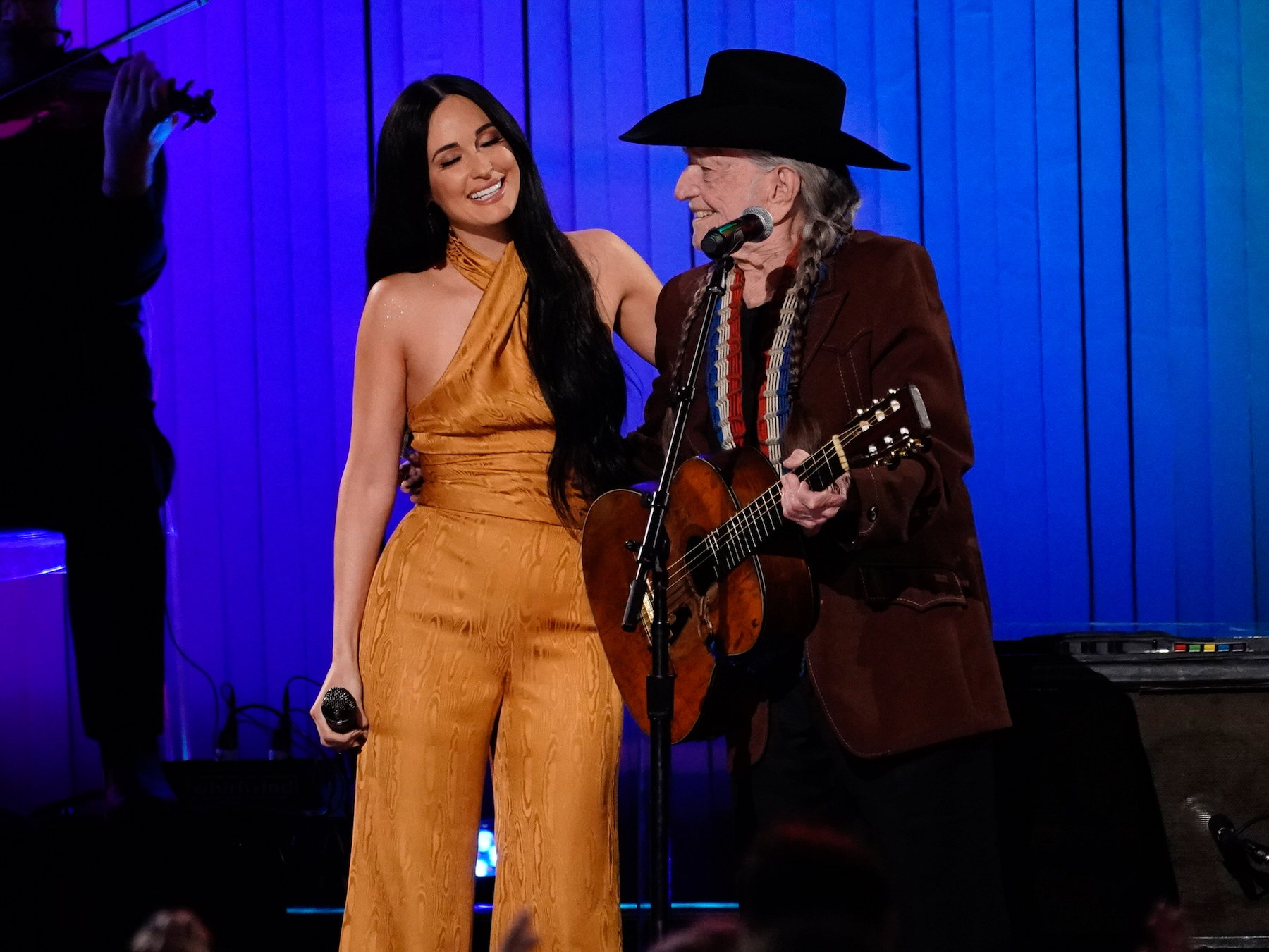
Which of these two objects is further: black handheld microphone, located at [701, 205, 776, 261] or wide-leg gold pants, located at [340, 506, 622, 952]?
wide-leg gold pants, located at [340, 506, 622, 952]

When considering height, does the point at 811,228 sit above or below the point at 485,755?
above

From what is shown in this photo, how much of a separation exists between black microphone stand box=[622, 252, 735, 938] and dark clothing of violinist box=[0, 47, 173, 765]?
9.28 ft

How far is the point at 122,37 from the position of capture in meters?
3.79

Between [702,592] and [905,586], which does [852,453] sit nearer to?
[905,586]

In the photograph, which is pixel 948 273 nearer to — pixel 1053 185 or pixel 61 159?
pixel 1053 185

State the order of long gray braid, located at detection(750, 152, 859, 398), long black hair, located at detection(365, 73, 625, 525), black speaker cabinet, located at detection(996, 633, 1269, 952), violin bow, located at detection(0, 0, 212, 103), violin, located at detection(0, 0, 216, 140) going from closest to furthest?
1. long gray braid, located at detection(750, 152, 859, 398)
2. long black hair, located at detection(365, 73, 625, 525)
3. black speaker cabinet, located at detection(996, 633, 1269, 952)
4. violin bow, located at detection(0, 0, 212, 103)
5. violin, located at detection(0, 0, 216, 140)

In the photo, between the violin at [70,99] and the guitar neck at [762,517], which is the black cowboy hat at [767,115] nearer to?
the guitar neck at [762,517]

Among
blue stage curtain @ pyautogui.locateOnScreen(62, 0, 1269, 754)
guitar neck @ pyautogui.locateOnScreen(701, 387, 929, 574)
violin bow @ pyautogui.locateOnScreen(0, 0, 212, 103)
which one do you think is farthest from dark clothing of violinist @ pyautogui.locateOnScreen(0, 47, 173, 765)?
guitar neck @ pyautogui.locateOnScreen(701, 387, 929, 574)

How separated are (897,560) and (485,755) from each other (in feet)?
2.75

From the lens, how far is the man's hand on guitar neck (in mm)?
1861

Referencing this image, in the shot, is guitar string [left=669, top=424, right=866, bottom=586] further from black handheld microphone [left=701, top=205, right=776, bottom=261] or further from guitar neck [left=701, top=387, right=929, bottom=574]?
black handheld microphone [left=701, top=205, right=776, bottom=261]

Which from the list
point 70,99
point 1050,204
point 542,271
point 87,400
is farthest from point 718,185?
point 70,99

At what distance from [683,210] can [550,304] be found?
1.76m

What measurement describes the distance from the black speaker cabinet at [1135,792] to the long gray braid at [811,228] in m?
1.30
